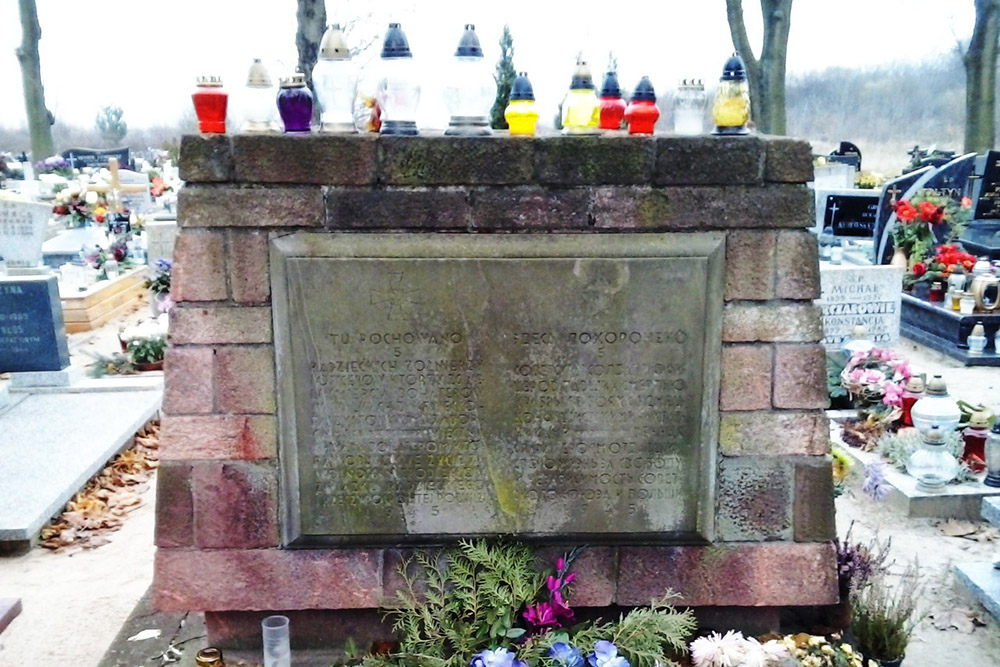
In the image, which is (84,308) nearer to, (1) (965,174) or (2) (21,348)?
(2) (21,348)

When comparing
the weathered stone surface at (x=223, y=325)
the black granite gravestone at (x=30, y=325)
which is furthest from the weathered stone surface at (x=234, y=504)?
the black granite gravestone at (x=30, y=325)

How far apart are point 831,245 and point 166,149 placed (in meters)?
20.6

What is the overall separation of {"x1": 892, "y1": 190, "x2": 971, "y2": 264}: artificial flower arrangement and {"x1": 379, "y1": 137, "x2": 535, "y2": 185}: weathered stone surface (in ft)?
27.1

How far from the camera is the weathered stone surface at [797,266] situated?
258 cm

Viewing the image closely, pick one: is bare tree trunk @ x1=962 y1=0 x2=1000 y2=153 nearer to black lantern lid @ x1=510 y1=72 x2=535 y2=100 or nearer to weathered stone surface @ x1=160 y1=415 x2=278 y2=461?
black lantern lid @ x1=510 y1=72 x2=535 y2=100

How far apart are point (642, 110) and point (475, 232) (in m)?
0.67

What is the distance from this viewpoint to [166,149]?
25250mm

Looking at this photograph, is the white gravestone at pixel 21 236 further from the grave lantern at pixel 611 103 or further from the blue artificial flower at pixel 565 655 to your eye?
the blue artificial flower at pixel 565 655

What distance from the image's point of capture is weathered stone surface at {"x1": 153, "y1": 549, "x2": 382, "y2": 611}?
2.73m

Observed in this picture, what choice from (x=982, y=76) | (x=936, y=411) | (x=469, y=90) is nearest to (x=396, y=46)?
(x=469, y=90)

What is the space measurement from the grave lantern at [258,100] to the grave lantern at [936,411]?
4061 mm

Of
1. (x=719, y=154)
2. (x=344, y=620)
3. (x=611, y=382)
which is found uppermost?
(x=719, y=154)

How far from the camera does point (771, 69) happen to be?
17172mm

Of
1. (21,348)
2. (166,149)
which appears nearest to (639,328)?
(21,348)
